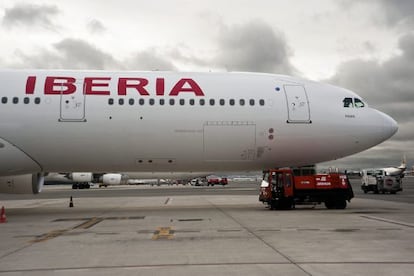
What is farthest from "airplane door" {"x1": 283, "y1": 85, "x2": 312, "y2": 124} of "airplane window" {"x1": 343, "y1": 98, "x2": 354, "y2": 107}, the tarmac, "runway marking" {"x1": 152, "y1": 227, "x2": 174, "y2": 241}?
"runway marking" {"x1": 152, "y1": 227, "x2": 174, "y2": 241}

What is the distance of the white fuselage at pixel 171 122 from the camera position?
16.6 metres

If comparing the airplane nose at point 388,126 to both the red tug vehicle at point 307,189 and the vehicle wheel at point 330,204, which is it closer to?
the red tug vehicle at point 307,189

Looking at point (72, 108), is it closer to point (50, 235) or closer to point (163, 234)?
point (50, 235)

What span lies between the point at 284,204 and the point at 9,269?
12669mm

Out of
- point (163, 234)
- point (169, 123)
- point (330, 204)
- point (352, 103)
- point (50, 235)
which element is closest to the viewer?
point (163, 234)

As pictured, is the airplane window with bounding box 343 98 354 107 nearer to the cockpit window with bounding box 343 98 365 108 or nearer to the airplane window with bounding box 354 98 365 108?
the cockpit window with bounding box 343 98 365 108

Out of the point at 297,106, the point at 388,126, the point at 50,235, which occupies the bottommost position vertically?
the point at 50,235

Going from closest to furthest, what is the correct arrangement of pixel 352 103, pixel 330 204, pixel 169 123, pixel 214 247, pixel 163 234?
1. pixel 214 247
2. pixel 163 234
3. pixel 169 123
4. pixel 352 103
5. pixel 330 204

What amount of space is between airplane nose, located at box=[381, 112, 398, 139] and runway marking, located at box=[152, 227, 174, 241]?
413 inches

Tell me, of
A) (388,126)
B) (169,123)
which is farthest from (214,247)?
(388,126)

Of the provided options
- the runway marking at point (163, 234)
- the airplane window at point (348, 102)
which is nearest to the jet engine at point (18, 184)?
the runway marking at point (163, 234)

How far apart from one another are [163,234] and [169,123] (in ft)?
22.4

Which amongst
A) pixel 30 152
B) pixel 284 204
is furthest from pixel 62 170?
pixel 284 204

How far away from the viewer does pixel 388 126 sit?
17984mm
